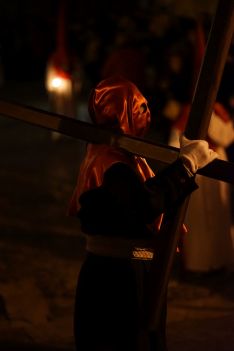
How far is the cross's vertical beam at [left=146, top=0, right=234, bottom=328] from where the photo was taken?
9.00 ft

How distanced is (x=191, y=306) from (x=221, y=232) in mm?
946

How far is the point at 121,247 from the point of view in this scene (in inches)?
120

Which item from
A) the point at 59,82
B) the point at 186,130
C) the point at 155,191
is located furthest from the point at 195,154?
the point at 59,82

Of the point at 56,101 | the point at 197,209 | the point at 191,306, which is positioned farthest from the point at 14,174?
the point at 191,306

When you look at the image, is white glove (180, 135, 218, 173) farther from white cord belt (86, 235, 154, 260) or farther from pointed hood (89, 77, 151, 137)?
white cord belt (86, 235, 154, 260)

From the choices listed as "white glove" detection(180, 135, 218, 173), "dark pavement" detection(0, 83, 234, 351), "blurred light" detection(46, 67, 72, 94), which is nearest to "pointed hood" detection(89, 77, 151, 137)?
"white glove" detection(180, 135, 218, 173)

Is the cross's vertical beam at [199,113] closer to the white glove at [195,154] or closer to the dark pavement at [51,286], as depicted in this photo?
the white glove at [195,154]

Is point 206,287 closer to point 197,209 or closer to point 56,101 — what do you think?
point 197,209

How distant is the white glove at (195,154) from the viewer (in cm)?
283

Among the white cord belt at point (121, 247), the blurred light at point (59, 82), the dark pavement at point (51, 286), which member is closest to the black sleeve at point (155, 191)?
the white cord belt at point (121, 247)

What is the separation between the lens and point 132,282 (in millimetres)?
3096

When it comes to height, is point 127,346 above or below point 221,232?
above

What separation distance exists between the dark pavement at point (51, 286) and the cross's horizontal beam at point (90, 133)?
195 centimetres

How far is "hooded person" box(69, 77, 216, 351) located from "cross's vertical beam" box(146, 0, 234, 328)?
0.06 metres
